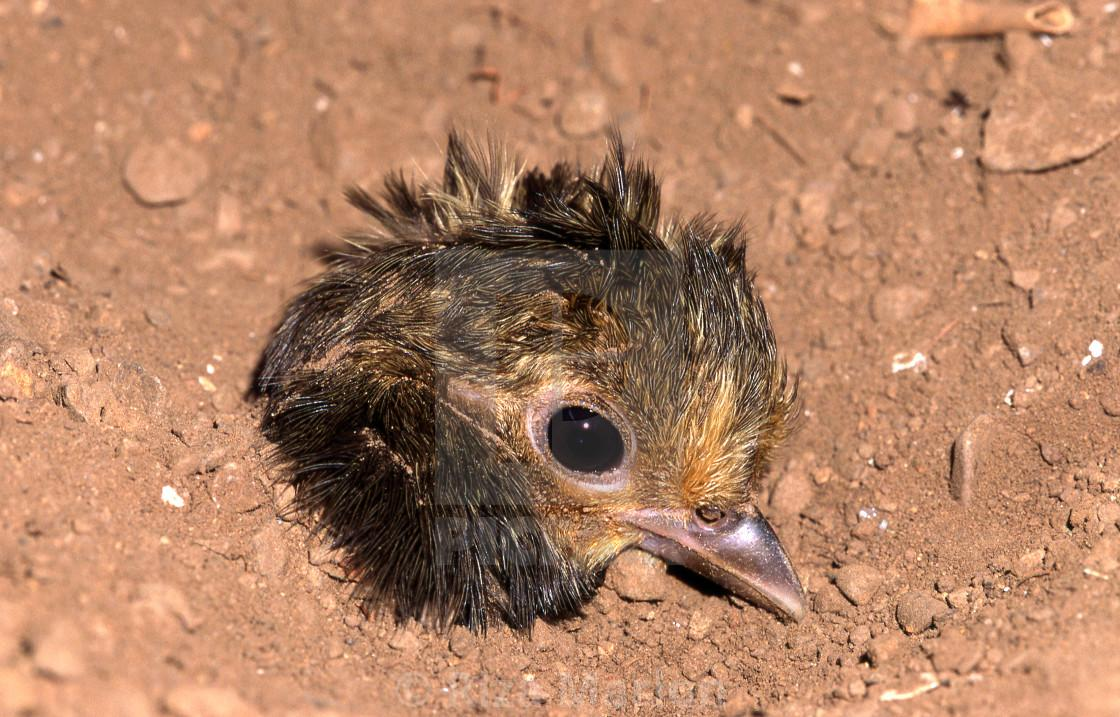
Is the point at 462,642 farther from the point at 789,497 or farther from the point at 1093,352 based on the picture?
the point at 1093,352

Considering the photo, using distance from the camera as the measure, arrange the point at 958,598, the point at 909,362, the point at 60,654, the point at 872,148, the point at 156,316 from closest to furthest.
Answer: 1. the point at 60,654
2. the point at 958,598
3. the point at 156,316
4. the point at 909,362
5. the point at 872,148

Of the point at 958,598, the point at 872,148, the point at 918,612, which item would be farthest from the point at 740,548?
the point at 872,148

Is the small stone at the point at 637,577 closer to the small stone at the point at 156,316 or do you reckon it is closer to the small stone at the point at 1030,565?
the small stone at the point at 1030,565

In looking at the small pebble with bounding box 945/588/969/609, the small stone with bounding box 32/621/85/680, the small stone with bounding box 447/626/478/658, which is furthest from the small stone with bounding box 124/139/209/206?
the small pebble with bounding box 945/588/969/609

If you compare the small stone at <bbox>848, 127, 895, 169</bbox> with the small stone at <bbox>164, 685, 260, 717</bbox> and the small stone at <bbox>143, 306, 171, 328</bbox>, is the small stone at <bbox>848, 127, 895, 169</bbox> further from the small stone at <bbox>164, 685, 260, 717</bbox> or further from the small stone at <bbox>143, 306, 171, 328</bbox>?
the small stone at <bbox>164, 685, 260, 717</bbox>

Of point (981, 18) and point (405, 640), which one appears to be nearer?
point (405, 640)

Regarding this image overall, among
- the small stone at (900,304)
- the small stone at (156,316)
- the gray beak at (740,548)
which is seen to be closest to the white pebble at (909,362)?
the small stone at (900,304)
